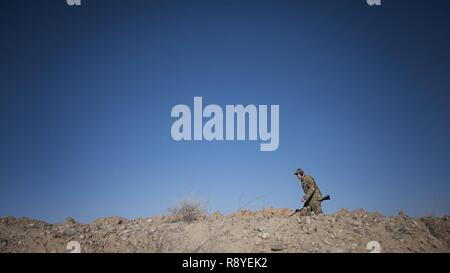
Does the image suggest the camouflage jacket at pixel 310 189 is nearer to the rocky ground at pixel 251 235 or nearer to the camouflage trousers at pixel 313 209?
the camouflage trousers at pixel 313 209

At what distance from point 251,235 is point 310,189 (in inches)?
115

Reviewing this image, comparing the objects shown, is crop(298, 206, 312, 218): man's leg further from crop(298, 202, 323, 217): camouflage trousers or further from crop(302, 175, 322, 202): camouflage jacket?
crop(302, 175, 322, 202): camouflage jacket

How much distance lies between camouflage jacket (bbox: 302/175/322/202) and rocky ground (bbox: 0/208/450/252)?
103 cm

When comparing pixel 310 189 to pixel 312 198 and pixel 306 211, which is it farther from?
pixel 306 211

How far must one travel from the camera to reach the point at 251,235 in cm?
1220

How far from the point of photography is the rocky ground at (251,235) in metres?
11.7

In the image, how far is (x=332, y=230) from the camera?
480 inches

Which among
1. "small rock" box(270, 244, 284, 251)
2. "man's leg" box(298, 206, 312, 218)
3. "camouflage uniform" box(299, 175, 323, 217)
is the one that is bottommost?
"small rock" box(270, 244, 284, 251)

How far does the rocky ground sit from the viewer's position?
11.7 meters

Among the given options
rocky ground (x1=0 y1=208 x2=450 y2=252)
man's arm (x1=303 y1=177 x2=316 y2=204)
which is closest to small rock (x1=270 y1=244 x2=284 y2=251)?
rocky ground (x1=0 y1=208 x2=450 y2=252)

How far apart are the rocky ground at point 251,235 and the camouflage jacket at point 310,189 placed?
1.03 m

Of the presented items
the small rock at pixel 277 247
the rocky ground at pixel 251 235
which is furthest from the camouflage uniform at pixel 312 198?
the small rock at pixel 277 247

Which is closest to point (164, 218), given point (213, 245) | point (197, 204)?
point (197, 204)

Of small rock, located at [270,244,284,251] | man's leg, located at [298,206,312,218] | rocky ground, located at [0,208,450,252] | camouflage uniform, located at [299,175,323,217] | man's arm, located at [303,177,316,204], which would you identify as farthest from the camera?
man's leg, located at [298,206,312,218]
